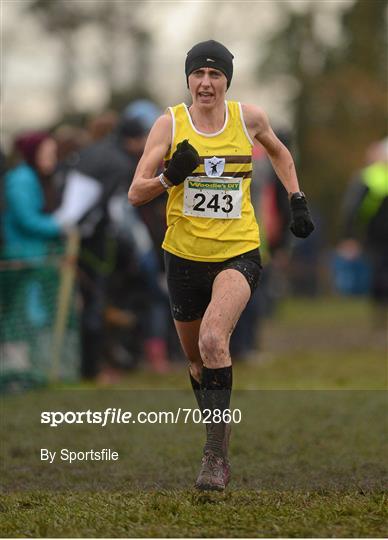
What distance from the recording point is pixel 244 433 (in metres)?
8.66

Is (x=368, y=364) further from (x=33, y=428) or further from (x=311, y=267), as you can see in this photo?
(x=311, y=267)

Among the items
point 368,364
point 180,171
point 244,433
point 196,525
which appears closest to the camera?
point 196,525

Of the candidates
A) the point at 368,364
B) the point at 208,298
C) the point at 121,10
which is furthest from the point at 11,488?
the point at 121,10

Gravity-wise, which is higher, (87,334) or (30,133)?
(30,133)

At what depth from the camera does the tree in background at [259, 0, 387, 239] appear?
38.7 meters

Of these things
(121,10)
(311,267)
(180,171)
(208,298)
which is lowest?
(311,267)

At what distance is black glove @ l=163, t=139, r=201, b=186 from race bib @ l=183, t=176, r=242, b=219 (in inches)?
8.9

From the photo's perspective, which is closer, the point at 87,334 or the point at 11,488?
the point at 11,488

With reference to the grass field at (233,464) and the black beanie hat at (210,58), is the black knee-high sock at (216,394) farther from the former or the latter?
the black beanie hat at (210,58)

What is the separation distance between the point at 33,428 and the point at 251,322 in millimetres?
5348

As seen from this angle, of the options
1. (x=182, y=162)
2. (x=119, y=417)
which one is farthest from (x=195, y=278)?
(x=119, y=417)

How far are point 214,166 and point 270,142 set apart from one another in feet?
1.37

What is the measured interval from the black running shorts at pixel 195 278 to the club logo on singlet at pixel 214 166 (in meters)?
0.44

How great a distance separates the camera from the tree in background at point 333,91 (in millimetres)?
38688
